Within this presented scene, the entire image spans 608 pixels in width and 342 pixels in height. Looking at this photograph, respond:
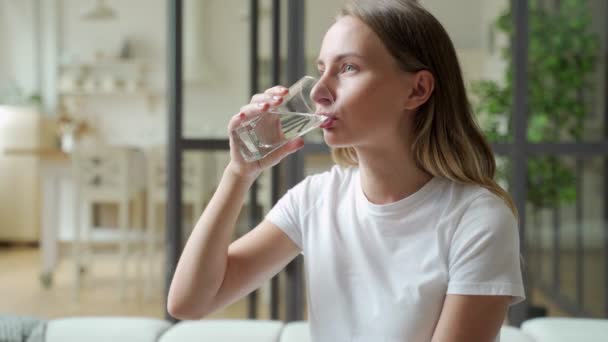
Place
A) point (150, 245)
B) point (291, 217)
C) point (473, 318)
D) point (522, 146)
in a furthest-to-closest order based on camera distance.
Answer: point (150, 245) < point (522, 146) < point (291, 217) < point (473, 318)

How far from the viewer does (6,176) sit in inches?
253

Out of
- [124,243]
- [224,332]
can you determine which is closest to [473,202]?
[224,332]

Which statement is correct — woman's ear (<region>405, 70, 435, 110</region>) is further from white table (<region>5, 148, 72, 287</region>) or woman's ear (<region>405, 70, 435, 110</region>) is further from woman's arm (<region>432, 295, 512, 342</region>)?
white table (<region>5, 148, 72, 287</region>)

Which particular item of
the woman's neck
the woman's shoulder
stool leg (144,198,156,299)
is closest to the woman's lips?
the woman's neck

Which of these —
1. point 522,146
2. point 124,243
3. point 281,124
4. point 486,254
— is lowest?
point 124,243

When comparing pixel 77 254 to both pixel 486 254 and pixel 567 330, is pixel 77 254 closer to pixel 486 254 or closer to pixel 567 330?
pixel 567 330

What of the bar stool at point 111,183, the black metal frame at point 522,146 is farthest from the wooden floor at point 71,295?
the black metal frame at point 522,146

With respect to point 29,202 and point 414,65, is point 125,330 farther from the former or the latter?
point 29,202

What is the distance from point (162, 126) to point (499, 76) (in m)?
4.98

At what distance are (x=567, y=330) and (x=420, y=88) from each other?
0.66 metres

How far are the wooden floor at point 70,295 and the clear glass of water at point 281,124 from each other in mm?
2868

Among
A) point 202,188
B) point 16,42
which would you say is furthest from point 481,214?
point 16,42

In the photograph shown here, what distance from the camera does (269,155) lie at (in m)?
1.08

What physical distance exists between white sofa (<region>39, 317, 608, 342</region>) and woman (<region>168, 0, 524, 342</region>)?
244 millimetres
